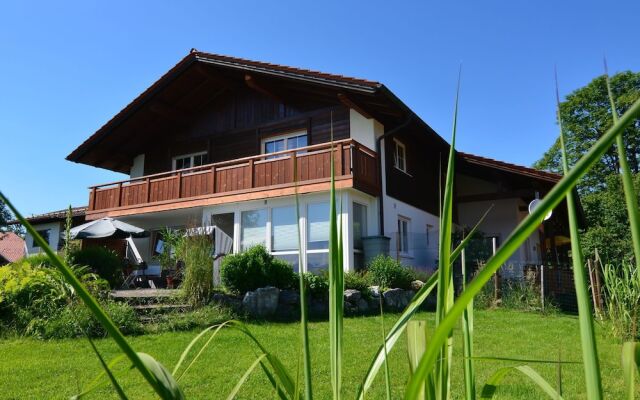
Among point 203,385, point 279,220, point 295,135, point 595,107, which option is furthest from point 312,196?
point 595,107

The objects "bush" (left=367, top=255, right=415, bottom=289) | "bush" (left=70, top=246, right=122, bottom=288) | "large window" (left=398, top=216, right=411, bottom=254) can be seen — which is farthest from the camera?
"large window" (left=398, top=216, right=411, bottom=254)

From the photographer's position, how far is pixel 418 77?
1.51 m

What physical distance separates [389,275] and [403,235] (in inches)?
145

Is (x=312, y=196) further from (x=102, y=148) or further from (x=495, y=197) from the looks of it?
(x=102, y=148)

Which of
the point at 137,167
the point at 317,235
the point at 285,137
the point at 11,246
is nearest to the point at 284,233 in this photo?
the point at 317,235

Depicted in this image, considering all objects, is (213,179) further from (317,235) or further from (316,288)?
(316,288)

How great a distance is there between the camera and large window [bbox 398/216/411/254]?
13773 mm

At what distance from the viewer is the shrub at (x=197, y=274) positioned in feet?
28.5

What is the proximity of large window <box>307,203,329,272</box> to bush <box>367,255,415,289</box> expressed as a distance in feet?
5.81

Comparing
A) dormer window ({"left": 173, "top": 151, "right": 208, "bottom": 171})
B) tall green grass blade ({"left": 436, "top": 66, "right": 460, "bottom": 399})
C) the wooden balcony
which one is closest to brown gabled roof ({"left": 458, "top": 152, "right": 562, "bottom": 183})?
the wooden balcony

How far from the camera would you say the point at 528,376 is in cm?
80

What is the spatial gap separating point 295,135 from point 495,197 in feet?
23.6

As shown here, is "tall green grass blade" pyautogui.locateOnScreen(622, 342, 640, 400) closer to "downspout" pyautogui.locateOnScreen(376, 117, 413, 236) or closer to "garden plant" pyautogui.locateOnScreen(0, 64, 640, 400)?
"garden plant" pyautogui.locateOnScreen(0, 64, 640, 400)

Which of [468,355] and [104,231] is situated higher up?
[104,231]
